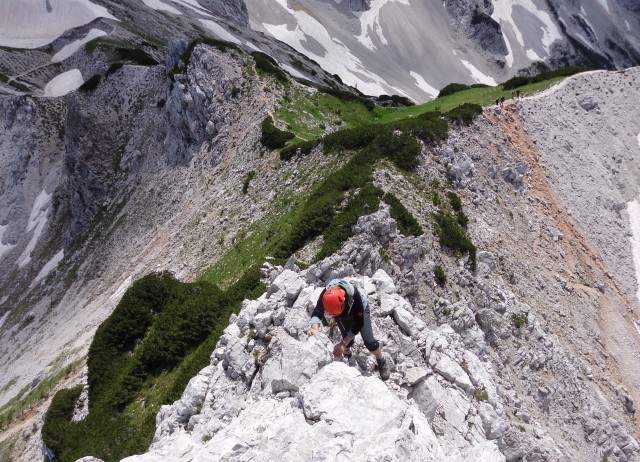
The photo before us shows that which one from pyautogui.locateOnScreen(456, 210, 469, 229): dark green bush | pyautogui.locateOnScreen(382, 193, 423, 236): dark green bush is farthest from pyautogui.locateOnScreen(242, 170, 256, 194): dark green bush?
pyautogui.locateOnScreen(456, 210, 469, 229): dark green bush

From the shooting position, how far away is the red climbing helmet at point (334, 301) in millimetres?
Result: 10547

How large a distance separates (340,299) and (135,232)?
119 ft

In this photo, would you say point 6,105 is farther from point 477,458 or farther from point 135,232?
point 477,458

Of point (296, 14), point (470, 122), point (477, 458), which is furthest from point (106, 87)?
point (296, 14)

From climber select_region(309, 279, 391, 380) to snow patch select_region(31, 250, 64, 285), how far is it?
5407cm

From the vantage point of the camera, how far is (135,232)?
4225 centimetres

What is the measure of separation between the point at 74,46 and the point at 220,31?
96.6 ft

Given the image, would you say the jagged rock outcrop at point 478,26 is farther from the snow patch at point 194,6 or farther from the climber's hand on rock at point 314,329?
the climber's hand on rock at point 314,329

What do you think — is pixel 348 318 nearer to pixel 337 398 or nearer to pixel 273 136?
pixel 337 398

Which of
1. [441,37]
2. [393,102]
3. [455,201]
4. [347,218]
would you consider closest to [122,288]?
[347,218]

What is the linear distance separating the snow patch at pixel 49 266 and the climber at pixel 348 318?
5407cm

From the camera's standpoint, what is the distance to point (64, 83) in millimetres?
79562

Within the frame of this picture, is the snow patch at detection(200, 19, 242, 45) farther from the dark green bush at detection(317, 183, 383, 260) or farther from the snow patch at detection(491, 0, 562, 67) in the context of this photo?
the snow patch at detection(491, 0, 562, 67)

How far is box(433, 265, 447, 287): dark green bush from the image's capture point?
65.2 feet
